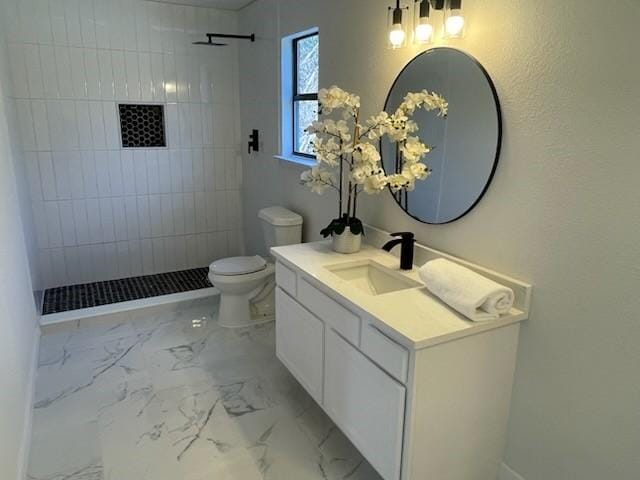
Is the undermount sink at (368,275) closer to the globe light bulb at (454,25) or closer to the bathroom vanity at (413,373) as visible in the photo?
the bathroom vanity at (413,373)


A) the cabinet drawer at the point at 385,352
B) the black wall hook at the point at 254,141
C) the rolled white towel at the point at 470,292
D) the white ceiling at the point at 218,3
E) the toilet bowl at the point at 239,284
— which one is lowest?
the toilet bowl at the point at 239,284

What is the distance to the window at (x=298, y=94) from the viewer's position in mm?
3139

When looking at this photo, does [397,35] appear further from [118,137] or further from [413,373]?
[118,137]

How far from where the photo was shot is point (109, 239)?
3.96m

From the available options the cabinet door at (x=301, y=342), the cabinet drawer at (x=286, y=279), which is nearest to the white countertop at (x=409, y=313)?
the cabinet drawer at (x=286, y=279)

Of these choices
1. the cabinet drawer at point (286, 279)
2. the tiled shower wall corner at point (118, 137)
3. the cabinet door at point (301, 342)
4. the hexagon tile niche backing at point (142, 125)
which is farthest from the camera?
the hexagon tile niche backing at point (142, 125)

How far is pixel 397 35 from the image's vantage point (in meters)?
1.97

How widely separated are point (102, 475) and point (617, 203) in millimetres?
2133

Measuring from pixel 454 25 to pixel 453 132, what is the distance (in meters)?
0.40

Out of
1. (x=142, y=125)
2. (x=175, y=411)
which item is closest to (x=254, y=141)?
(x=142, y=125)

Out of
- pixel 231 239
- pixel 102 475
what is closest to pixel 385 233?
pixel 102 475

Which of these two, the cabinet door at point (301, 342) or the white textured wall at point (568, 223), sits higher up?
the white textured wall at point (568, 223)

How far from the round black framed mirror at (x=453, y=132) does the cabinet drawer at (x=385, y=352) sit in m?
0.62

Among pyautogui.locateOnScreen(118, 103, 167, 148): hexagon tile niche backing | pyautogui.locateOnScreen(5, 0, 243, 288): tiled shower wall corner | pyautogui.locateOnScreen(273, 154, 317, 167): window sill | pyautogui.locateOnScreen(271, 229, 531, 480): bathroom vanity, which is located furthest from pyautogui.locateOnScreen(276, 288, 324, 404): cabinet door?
pyautogui.locateOnScreen(118, 103, 167, 148): hexagon tile niche backing
